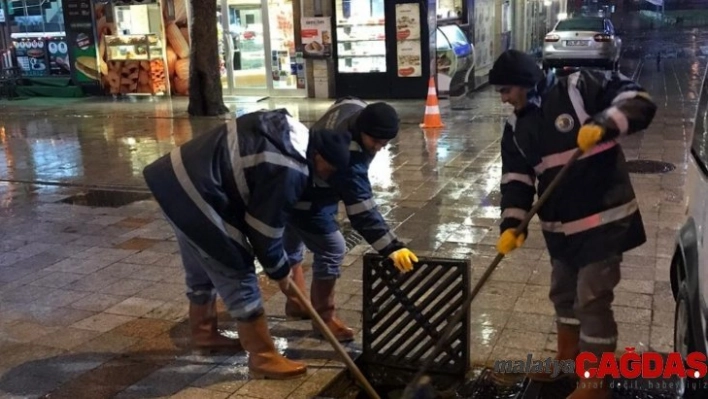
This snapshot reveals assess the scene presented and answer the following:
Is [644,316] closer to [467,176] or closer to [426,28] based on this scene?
[467,176]

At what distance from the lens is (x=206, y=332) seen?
4.54 metres

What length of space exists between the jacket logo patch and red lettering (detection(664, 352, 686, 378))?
47.0 inches

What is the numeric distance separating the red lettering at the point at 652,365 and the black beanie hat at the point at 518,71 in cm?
160

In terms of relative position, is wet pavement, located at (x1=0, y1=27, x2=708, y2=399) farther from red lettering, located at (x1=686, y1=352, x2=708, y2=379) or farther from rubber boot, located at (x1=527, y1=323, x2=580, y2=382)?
red lettering, located at (x1=686, y1=352, x2=708, y2=379)

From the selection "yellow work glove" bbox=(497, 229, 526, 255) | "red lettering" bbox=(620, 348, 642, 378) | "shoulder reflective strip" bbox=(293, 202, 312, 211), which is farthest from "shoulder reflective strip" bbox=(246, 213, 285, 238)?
"red lettering" bbox=(620, 348, 642, 378)

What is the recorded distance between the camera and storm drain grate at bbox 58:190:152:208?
8258mm

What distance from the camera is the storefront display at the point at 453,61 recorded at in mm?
14805

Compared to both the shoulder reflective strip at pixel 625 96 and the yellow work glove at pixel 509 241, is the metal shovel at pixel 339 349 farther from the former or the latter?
the shoulder reflective strip at pixel 625 96

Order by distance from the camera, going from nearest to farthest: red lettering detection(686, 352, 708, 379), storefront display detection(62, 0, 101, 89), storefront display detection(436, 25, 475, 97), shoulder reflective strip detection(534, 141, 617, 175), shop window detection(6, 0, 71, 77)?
red lettering detection(686, 352, 708, 379) → shoulder reflective strip detection(534, 141, 617, 175) → storefront display detection(436, 25, 475, 97) → storefront display detection(62, 0, 101, 89) → shop window detection(6, 0, 71, 77)

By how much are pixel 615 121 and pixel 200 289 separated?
2.60m

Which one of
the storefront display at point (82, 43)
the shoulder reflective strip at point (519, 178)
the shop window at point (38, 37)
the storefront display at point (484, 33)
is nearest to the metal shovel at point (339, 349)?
the shoulder reflective strip at point (519, 178)

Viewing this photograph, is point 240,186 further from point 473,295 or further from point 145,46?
point 145,46

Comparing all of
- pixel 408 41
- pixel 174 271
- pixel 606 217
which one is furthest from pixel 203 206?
pixel 408 41

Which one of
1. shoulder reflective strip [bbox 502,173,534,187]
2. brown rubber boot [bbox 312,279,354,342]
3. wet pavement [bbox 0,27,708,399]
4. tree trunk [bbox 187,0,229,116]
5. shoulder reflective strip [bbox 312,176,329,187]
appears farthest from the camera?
tree trunk [bbox 187,0,229,116]
